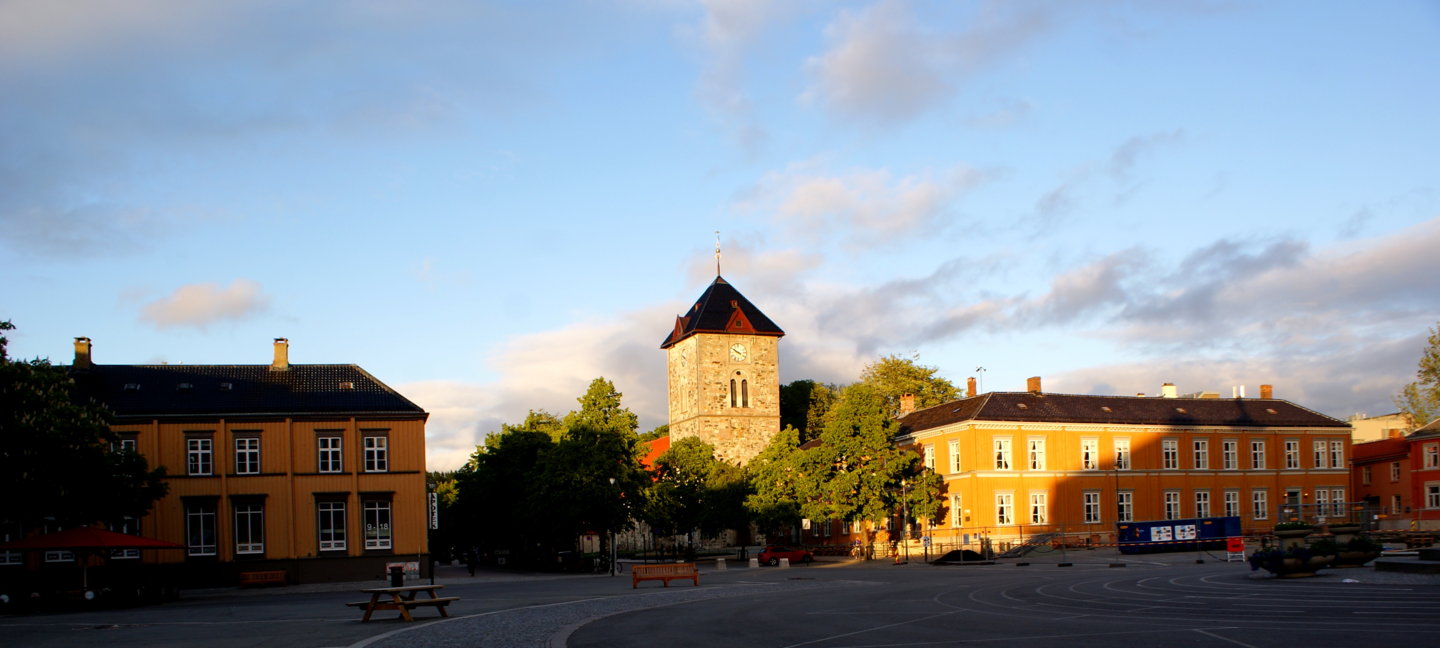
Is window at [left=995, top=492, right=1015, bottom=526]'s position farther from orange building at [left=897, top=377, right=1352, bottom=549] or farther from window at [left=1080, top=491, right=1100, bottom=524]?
window at [left=1080, top=491, right=1100, bottom=524]

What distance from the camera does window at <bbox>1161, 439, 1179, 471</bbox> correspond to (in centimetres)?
8038

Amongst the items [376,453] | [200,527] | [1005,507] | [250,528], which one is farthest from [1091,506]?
[200,527]

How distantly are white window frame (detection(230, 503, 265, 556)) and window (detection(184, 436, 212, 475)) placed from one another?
85.8 inches

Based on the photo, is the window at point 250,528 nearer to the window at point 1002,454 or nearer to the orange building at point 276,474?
the orange building at point 276,474

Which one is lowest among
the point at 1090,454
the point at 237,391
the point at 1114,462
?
the point at 1114,462

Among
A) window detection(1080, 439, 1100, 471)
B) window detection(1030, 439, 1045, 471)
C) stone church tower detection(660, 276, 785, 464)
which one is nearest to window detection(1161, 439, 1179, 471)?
window detection(1080, 439, 1100, 471)

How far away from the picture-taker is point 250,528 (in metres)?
56.4

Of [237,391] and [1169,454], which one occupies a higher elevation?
[237,391]

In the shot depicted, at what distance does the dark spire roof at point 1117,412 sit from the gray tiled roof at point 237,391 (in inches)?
1373

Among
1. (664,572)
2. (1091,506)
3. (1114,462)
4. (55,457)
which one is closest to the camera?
(55,457)

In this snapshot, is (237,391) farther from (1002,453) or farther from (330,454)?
(1002,453)

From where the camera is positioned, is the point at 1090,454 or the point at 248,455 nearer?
the point at 248,455

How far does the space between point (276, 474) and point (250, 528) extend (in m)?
2.61

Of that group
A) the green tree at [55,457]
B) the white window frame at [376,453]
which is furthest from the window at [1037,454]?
the green tree at [55,457]
